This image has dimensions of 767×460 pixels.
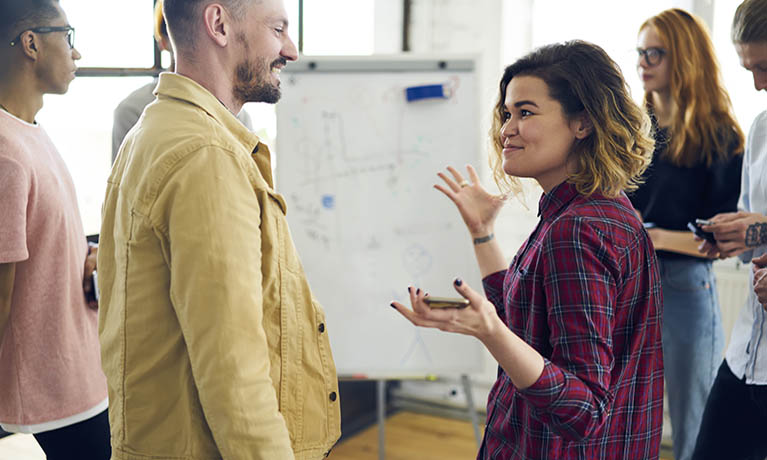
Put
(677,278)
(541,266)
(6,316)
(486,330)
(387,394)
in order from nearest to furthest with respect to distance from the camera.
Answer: (486,330) → (541,266) → (6,316) → (677,278) → (387,394)

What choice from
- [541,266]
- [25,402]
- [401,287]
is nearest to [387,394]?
[401,287]

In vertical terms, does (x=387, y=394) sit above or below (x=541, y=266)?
below

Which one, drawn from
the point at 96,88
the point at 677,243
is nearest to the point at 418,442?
the point at 677,243

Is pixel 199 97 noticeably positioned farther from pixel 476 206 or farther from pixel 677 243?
pixel 677 243

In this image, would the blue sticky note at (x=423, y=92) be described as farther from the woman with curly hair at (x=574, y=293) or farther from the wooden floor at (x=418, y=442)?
the wooden floor at (x=418, y=442)

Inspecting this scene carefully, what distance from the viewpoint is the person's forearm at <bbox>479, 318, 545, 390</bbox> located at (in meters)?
1.02

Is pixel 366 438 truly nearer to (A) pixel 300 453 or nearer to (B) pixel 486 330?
(A) pixel 300 453

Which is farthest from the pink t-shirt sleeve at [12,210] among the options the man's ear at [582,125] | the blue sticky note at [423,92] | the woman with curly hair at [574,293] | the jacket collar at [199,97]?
the blue sticky note at [423,92]

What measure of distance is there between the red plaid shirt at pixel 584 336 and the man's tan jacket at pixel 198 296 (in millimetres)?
405

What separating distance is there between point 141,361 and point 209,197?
1.03 ft

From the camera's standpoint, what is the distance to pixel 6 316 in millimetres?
1472

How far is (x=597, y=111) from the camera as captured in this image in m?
1.20

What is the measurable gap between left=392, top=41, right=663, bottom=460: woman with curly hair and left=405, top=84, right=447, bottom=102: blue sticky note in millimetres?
1079

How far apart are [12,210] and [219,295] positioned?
69cm
